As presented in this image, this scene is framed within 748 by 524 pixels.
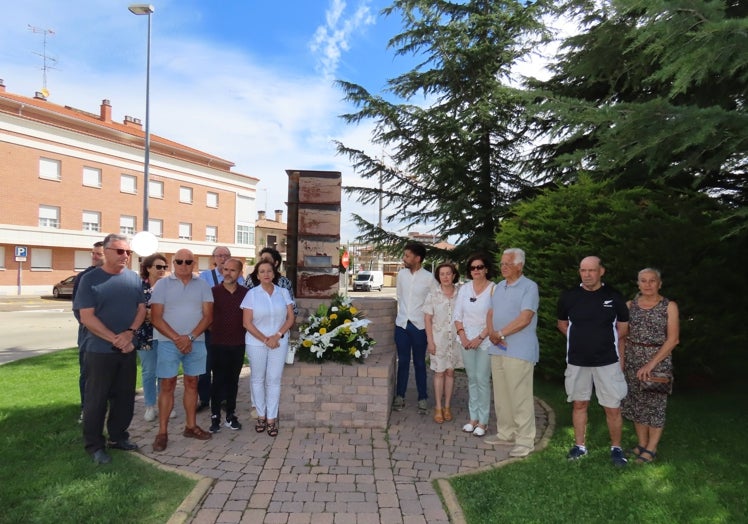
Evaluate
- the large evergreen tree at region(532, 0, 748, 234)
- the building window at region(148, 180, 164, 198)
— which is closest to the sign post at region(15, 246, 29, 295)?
the building window at region(148, 180, 164, 198)

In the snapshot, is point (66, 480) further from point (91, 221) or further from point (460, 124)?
point (91, 221)

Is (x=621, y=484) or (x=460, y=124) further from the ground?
(x=460, y=124)

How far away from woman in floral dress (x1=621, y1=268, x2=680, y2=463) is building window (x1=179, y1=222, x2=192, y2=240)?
122 ft

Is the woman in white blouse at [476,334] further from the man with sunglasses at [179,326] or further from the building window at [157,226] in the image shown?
the building window at [157,226]

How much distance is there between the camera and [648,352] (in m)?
4.09

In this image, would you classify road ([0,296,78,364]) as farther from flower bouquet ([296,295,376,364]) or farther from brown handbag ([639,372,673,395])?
brown handbag ([639,372,673,395])

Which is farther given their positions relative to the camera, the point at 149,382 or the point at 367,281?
the point at 367,281

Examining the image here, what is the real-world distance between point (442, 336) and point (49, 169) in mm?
31340

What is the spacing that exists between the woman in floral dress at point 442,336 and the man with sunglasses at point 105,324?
116 inches

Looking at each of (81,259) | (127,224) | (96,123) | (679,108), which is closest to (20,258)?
(81,259)

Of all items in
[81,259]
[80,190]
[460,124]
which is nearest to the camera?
[460,124]

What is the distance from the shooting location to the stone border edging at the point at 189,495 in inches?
126

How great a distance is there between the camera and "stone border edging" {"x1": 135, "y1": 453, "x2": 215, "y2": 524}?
10.5ft

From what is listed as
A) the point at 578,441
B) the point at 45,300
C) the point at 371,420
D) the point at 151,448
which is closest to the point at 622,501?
the point at 578,441
